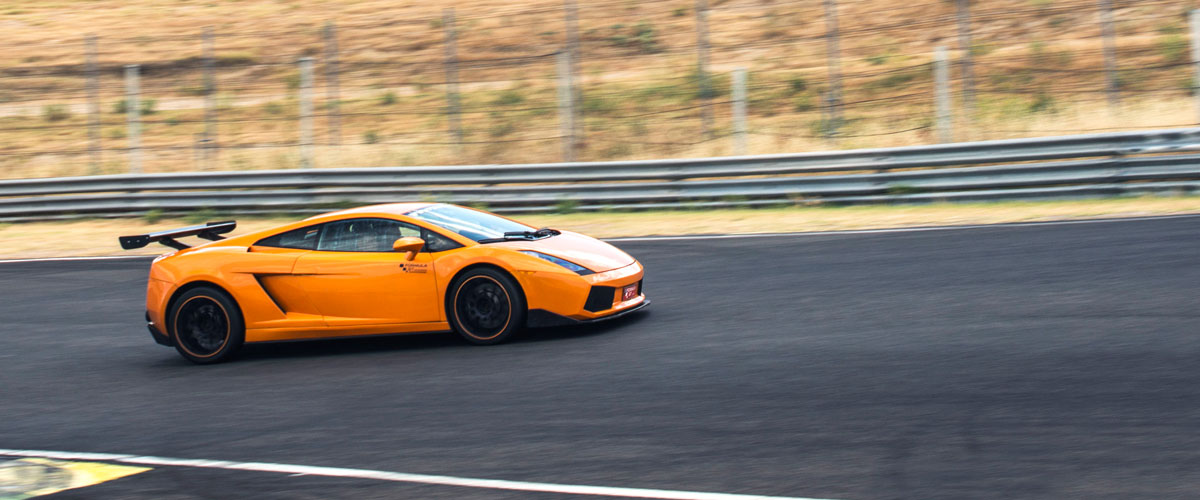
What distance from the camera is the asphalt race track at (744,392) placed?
5699mm

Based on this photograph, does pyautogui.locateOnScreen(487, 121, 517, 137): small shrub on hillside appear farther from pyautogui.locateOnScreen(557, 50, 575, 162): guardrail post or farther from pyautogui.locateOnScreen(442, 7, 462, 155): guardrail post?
pyautogui.locateOnScreen(557, 50, 575, 162): guardrail post

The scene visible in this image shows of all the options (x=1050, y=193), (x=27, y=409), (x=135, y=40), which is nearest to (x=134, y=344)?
(x=27, y=409)

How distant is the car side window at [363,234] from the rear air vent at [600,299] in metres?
1.44

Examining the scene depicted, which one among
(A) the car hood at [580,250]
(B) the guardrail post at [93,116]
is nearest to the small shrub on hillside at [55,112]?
(B) the guardrail post at [93,116]

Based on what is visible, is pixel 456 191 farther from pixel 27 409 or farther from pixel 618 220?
pixel 27 409

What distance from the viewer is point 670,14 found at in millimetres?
28109

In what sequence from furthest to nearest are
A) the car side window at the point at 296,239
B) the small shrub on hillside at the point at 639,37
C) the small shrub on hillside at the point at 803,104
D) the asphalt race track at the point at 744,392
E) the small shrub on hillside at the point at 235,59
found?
the small shrub on hillside at the point at 235,59 < the small shrub on hillside at the point at 639,37 < the small shrub on hillside at the point at 803,104 < the car side window at the point at 296,239 < the asphalt race track at the point at 744,392

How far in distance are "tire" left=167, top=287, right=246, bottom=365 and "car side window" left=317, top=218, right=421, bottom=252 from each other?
917 millimetres

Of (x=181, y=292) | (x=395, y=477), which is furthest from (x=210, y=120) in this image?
(x=395, y=477)

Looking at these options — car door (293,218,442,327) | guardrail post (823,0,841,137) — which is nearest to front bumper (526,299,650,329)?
car door (293,218,442,327)

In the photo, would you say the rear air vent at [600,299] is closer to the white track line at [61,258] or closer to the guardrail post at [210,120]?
the white track line at [61,258]

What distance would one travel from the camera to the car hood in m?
9.02

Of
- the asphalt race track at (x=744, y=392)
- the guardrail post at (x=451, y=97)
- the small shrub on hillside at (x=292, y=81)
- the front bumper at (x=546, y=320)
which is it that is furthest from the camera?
the small shrub on hillside at (x=292, y=81)

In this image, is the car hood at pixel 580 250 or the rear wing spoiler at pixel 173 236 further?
the rear wing spoiler at pixel 173 236
